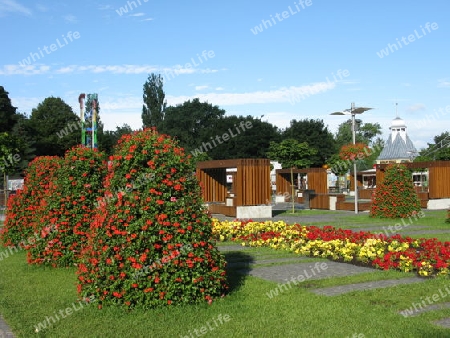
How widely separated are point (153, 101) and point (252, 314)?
68.6 metres

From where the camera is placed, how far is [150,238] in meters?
6.41

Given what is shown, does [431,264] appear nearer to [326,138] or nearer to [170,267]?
[170,267]

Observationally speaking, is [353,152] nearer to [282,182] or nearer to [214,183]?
[214,183]

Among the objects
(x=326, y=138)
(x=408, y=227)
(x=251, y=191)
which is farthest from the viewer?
(x=326, y=138)

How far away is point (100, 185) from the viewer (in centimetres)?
997

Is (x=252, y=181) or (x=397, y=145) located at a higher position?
(x=397, y=145)

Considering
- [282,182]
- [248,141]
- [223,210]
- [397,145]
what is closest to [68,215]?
[223,210]

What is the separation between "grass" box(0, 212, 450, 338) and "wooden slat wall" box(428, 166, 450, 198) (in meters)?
19.7

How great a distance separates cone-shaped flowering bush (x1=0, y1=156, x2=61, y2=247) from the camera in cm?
1220

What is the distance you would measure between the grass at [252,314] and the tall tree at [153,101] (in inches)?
2566

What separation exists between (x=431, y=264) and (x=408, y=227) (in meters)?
7.78

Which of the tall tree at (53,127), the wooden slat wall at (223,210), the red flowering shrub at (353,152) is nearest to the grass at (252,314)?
the wooden slat wall at (223,210)

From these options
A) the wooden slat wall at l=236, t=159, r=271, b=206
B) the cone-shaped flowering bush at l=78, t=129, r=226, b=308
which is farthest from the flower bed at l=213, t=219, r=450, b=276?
the wooden slat wall at l=236, t=159, r=271, b=206

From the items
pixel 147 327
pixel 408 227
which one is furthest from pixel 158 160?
pixel 408 227
